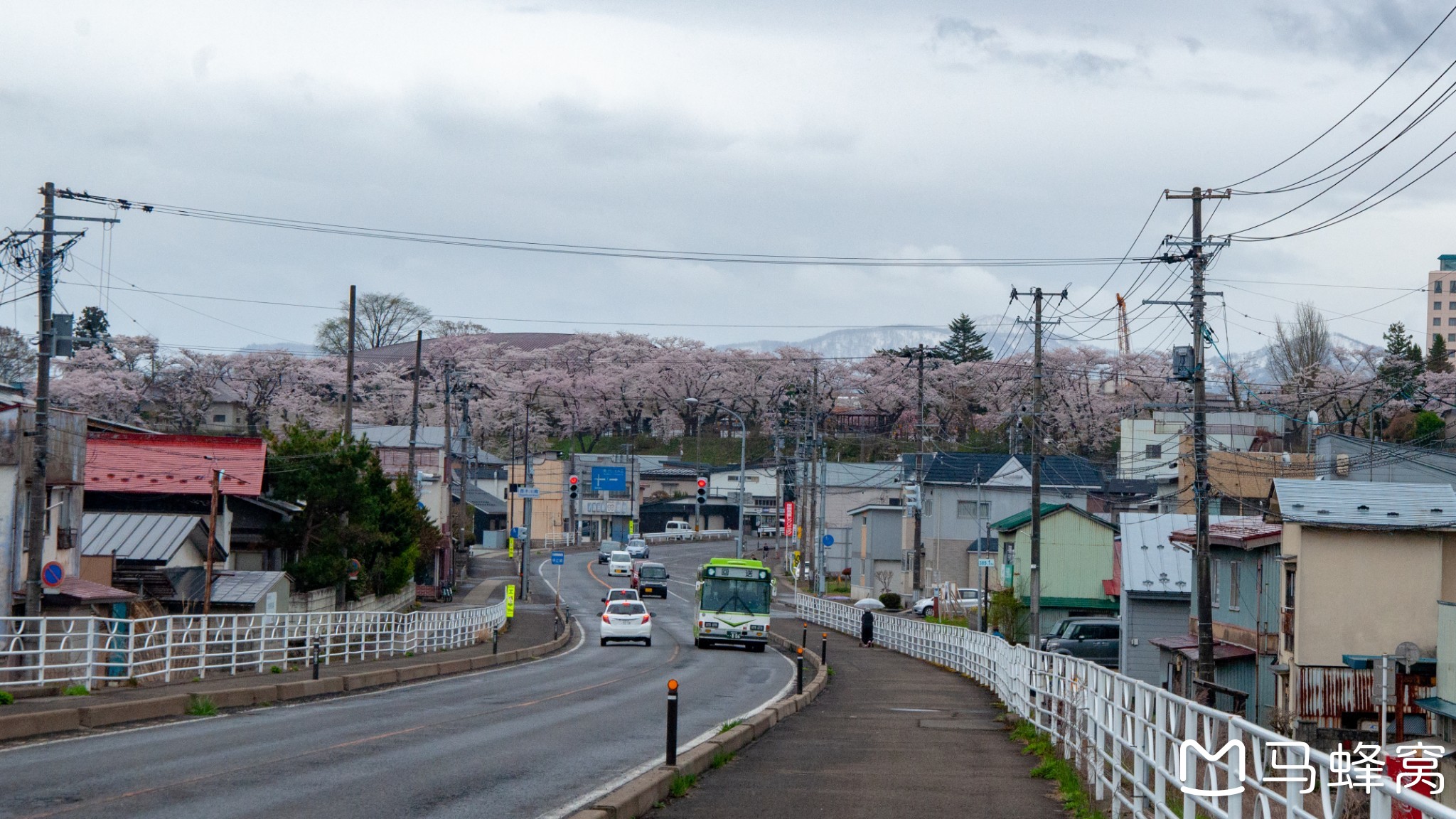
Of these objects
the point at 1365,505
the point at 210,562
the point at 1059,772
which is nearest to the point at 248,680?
the point at 210,562

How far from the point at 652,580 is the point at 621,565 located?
278 inches

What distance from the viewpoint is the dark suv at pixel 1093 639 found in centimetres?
4169

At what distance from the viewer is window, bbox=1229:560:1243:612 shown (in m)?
33.8

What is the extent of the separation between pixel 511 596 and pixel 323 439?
8.71m

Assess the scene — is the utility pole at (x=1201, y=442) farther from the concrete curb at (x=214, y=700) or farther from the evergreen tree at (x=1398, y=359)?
the evergreen tree at (x=1398, y=359)

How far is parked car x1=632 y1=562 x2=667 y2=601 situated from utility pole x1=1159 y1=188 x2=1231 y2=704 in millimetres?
43802

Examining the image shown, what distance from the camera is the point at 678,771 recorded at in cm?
1200

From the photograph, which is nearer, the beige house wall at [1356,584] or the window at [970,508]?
the beige house wall at [1356,584]

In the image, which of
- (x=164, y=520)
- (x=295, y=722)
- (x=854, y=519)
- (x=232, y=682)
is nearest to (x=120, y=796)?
(x=295, y=722)

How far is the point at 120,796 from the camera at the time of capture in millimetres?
10297

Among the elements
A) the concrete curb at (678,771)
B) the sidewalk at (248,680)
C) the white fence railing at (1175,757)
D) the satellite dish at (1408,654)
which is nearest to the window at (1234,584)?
the satellite dish at (1408,654)

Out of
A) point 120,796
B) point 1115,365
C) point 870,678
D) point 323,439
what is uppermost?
point 1115,365

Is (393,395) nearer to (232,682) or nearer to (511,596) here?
(511,596)

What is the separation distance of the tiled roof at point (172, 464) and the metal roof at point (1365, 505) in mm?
27757
